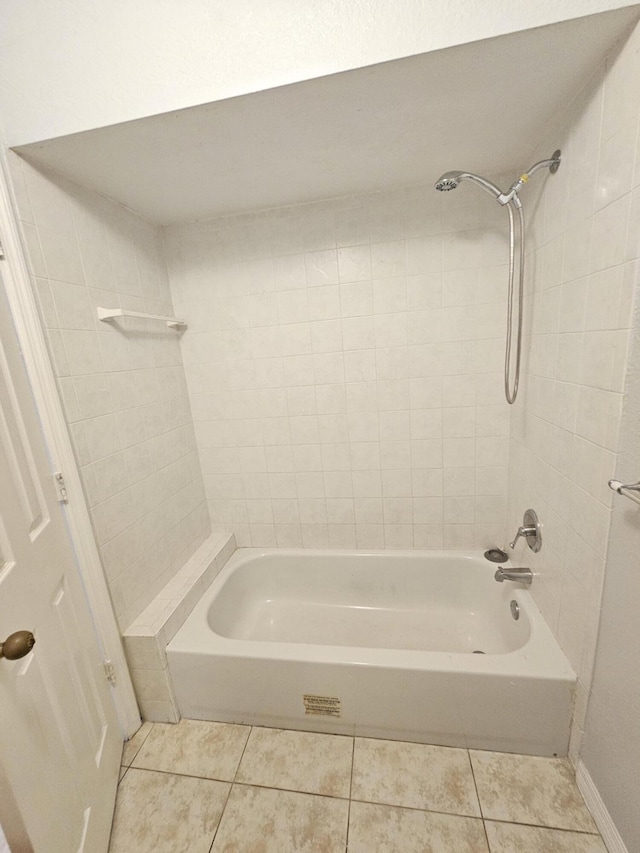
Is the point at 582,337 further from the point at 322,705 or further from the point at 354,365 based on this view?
the point at 322,705

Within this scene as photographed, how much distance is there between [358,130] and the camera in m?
1.11

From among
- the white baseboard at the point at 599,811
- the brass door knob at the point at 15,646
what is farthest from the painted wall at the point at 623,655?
the brass door knob at the point at 15,646

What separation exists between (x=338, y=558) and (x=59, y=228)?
1866mm

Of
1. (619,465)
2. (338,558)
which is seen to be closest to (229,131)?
(619,465)

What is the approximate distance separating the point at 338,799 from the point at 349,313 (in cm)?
184

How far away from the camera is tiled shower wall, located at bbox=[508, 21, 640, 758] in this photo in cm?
85

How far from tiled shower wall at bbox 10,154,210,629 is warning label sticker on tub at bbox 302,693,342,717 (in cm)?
76

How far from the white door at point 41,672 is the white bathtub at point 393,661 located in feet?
1.19

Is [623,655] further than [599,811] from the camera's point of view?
No

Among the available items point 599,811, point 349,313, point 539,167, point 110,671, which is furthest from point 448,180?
point 110,671

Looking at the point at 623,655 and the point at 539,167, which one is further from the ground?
the point at 539,167

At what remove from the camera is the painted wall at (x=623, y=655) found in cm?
83

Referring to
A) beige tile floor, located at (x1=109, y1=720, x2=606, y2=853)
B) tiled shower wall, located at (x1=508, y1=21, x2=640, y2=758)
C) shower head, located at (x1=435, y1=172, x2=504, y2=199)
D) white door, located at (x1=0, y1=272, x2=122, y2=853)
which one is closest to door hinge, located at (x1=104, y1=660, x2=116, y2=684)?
white door, located at (x1=0, y1=272, x2=122, y2=853)

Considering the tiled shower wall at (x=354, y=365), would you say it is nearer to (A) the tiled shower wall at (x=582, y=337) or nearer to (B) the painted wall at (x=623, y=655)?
(A) the tiled shower wall at (x=582, y=337)
